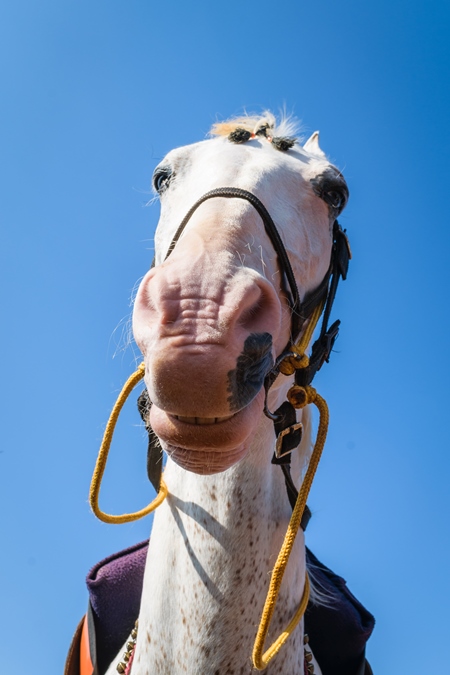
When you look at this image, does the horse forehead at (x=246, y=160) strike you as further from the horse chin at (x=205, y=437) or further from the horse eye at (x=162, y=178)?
the horse chin at (x=205, y=437)

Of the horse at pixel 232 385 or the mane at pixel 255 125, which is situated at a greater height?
the mane at pixel 255 125

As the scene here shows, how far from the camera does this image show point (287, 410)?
6.99 feet

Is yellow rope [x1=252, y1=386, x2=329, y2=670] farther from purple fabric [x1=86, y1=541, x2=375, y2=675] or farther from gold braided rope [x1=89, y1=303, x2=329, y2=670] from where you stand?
purple fabric [x1=86, y1=541, x2=375, y2=675]

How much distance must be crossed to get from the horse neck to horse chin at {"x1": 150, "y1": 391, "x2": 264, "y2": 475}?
0.59 metres

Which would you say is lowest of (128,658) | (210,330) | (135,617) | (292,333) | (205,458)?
(128,658)

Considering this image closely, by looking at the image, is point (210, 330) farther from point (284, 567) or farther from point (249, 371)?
point (284, 567)

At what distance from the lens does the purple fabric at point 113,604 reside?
2.71 meters

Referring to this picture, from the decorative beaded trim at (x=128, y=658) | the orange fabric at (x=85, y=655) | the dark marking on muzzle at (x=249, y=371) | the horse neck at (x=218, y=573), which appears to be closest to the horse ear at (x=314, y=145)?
the horse neck at (x=218, y=573)

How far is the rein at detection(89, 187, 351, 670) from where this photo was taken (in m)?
1.95

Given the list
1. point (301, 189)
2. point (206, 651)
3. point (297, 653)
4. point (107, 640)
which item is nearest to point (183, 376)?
point (206, 651)

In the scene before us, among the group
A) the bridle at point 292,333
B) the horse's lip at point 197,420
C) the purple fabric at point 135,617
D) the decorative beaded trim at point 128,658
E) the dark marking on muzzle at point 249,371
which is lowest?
the decorative beaded trim at point 128,658

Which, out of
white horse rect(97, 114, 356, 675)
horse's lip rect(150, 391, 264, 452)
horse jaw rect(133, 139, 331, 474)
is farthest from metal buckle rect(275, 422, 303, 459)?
horse's lip rect(150, 391, 264, 452)

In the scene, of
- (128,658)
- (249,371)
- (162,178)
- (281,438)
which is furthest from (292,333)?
(128,658)

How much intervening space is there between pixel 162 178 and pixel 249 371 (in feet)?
4.82
